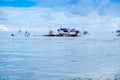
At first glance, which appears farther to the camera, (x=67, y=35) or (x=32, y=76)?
(x=67, y=35)

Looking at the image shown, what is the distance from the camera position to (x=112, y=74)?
84.3 ft

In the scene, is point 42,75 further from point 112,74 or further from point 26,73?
point 112,74

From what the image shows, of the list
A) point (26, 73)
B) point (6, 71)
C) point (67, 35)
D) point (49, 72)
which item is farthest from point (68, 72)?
point (67, 35)

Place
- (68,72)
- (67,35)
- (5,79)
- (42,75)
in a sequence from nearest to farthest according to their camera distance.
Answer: (5,79) < (42,75) < (68,72) < (67,35)

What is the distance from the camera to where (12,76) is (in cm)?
2495

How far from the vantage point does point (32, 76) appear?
2489 cm

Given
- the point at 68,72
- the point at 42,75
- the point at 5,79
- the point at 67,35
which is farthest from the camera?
the point at 67,35

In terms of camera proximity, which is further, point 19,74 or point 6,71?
point 6,71

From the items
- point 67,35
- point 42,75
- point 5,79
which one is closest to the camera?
point 5,79

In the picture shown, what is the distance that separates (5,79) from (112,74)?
8418mm

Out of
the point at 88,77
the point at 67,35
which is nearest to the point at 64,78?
the point at 88,77

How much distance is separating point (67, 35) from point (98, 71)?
454ft

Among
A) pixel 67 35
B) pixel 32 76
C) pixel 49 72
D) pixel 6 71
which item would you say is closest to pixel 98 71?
pixel 49 72

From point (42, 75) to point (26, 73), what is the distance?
157 cm
